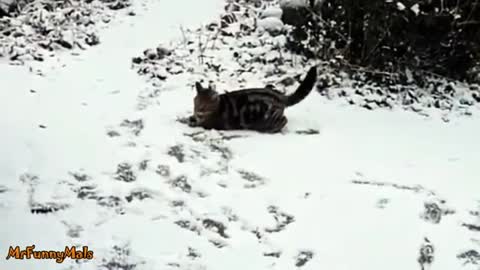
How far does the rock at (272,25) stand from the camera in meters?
8.26

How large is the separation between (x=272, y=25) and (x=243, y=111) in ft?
8.41

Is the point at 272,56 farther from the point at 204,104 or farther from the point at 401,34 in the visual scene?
the point at 204,104

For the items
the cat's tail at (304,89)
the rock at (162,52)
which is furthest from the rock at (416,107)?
the rock at (162,52)

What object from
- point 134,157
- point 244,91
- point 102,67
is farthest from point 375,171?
point 102,67

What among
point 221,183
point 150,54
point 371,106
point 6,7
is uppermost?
point 6,7

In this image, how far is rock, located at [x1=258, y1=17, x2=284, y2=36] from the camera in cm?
826

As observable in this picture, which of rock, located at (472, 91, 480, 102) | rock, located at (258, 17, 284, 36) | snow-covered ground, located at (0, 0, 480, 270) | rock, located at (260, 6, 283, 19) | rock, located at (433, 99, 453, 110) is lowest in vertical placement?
snow-covered ground, located at (0, 0, 480, 270)

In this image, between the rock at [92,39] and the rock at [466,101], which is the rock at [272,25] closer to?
the rock at [92,39]

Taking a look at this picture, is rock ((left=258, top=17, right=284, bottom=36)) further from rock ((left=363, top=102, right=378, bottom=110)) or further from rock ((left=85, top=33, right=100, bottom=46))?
rock ((left=85, top=33, right=100, bottom=46))

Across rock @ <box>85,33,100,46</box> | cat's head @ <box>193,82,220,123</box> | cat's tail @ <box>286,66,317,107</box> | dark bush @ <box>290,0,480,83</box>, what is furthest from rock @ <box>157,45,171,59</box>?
cat's tail @ <box>286,66,317,107</box>

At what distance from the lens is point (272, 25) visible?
8305mm

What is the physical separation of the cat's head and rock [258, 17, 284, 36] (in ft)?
7.61

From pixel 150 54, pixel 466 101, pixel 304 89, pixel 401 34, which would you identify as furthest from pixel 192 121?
pixel 466 101

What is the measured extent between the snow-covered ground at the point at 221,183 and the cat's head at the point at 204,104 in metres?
0.19
